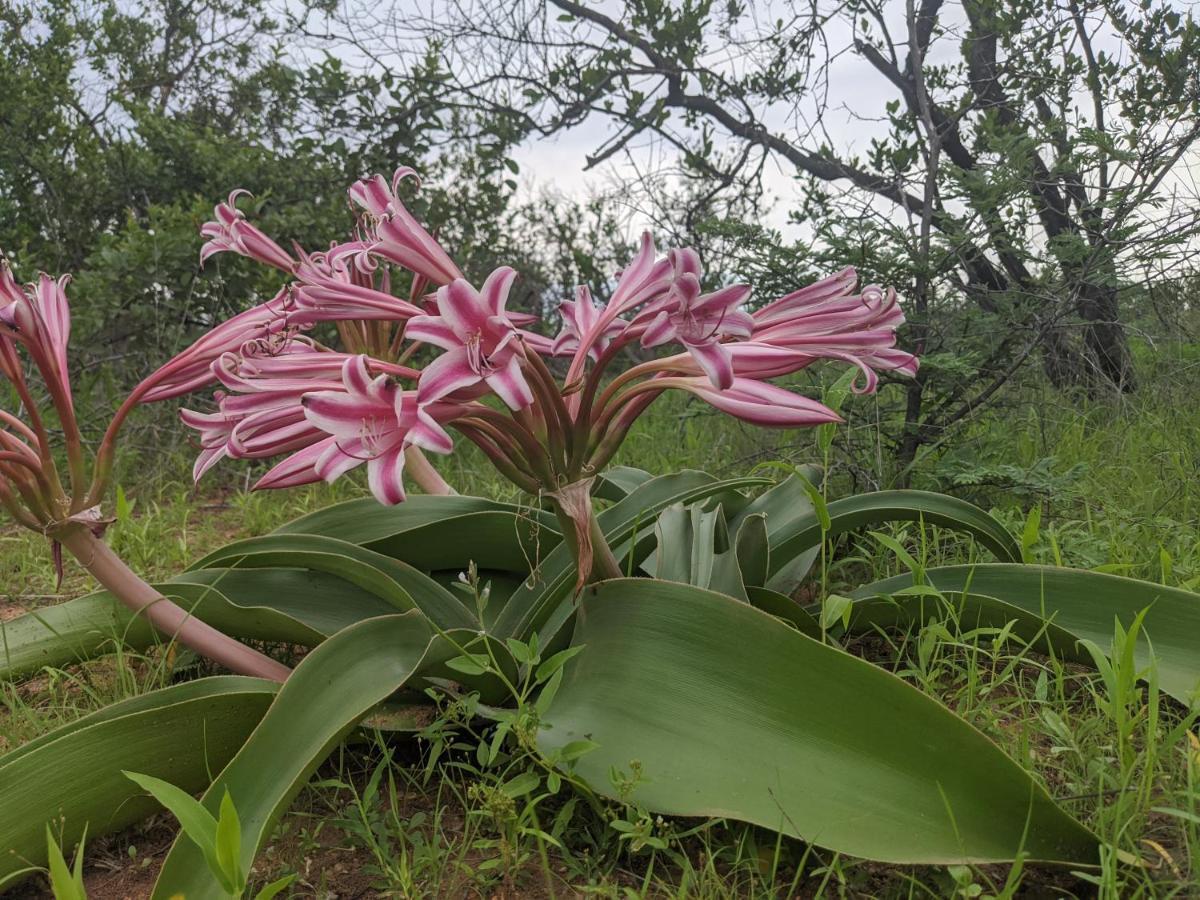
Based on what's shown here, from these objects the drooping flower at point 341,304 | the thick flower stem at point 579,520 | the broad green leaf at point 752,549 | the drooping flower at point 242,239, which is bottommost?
the broad green leaf at point 752,549

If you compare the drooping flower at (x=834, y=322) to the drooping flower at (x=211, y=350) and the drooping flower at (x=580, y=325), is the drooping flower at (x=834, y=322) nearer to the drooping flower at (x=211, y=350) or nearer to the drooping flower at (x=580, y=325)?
the drooping flower at (x=580, y=325)

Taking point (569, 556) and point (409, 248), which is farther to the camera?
point (569, 556)

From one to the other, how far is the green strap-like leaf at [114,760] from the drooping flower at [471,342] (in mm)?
639

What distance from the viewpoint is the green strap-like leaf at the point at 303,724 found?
107 cm

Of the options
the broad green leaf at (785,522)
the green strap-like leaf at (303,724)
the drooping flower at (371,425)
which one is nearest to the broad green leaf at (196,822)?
the green strap-like leaf at (303,724)

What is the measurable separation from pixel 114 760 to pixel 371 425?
2.11 feet

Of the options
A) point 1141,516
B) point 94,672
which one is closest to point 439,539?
point 94,672

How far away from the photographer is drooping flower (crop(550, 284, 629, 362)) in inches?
54.7

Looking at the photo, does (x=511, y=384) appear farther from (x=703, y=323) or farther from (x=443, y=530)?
(x=443, y=530)

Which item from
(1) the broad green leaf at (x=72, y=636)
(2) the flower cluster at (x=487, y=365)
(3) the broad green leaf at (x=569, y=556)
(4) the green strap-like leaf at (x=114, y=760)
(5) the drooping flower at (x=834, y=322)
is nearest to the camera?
(2) the flower cluster at (x=487, y=365)

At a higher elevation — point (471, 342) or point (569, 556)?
point (471, 342)

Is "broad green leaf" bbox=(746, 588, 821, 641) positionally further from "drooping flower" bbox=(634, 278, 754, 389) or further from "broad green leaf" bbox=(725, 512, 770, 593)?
"drooping flower" bbox=(634, 278, 754, 389)

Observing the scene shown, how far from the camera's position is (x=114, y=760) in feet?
4.14

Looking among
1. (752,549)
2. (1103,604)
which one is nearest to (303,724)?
(752,549)
